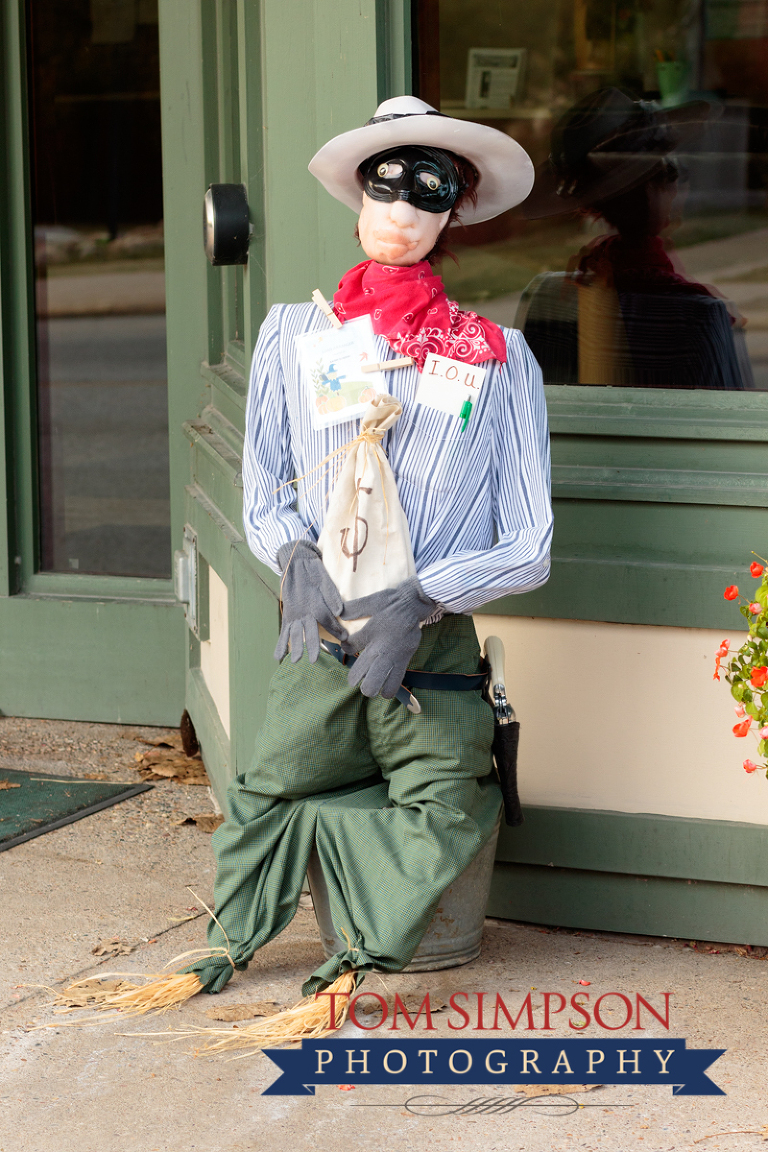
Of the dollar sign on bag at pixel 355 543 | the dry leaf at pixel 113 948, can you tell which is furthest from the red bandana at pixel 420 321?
the dry leaf at pixel 113 948

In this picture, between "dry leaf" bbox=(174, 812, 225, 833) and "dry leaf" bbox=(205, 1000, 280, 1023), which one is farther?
"dry leaf" bbox=(174, 812, 225, 833)

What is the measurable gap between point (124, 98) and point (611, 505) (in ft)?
7.88

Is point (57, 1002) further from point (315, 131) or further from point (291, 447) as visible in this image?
point (315, 131)

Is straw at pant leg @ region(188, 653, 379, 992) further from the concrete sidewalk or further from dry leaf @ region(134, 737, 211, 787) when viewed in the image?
dry leaf @ region(134, 737, 211, 787)

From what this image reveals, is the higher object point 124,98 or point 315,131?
point 124,98

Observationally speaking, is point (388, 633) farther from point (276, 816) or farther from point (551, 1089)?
point (551, 1089)

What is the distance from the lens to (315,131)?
3.28 m

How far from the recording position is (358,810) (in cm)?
300

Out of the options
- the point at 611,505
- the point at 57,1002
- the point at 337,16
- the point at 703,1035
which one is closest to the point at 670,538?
the point at 611,505

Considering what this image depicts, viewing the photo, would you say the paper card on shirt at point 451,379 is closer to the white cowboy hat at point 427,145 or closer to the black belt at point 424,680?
the white cowboy hat at point 427,145

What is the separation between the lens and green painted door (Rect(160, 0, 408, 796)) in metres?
3.23

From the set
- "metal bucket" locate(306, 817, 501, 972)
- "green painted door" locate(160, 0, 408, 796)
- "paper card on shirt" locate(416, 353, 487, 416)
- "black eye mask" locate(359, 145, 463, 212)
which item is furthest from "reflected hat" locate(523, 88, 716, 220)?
"metal bucket" locate(306, 817, 501, 972)

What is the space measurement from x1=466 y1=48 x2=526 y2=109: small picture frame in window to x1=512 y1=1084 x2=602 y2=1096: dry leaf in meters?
2.16

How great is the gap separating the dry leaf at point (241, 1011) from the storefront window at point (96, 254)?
220 centimetres
